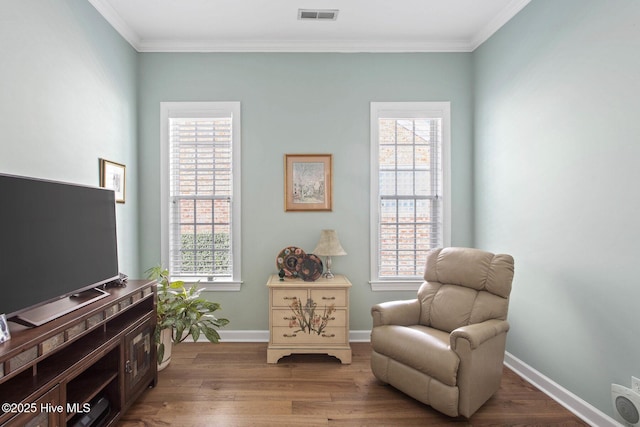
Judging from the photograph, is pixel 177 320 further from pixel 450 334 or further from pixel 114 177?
pixel 450 334

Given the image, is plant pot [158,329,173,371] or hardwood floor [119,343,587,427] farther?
plant pot [158,329,173,371]

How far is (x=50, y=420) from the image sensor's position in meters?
1.40

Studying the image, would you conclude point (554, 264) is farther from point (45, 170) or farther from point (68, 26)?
point (68, 26)

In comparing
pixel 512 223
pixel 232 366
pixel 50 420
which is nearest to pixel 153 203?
pixel 232 366

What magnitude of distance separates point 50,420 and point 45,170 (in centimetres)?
146

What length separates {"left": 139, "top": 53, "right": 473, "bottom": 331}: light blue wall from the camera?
10.7ft

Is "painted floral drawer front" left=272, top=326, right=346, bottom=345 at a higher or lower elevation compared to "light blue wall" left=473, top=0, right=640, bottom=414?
lower

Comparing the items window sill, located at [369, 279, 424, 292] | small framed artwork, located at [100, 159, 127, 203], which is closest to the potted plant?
small framed artwork, located at [100, 159, 127, 203]

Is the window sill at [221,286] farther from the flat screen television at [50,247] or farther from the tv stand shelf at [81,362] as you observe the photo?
the flat screen television at [50,247]

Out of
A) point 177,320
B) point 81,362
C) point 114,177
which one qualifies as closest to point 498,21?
point 114,177

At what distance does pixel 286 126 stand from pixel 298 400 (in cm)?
244

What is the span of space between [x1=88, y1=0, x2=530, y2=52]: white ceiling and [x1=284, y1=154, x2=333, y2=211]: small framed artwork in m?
1.14

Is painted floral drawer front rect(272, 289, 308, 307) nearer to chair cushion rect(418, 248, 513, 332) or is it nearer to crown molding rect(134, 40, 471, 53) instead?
chair cushion rect(418, 248, 513, 332)

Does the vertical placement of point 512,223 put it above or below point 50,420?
above
